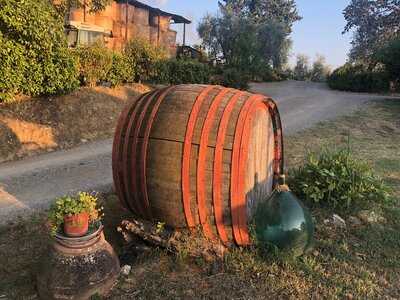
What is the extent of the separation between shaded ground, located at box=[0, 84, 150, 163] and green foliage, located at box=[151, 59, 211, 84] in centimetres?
317

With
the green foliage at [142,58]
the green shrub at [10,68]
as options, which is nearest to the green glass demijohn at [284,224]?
the green shrub at [10,68]

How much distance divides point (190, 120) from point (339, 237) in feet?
6.99

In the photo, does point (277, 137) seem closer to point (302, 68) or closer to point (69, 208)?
point (69, 208)

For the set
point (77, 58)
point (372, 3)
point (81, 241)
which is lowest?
point (81, 241)

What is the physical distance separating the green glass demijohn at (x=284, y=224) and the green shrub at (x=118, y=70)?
9.72 m

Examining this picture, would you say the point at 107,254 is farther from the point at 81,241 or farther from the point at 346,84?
the point at 346,84

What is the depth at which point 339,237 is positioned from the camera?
4227mm

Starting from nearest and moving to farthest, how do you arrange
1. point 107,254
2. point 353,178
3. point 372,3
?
point 107,254, point 353,178, point 372,3

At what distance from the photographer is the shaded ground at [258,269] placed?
3.23m

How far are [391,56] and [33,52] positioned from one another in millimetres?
14836

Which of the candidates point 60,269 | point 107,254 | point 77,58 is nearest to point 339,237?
point 107,254

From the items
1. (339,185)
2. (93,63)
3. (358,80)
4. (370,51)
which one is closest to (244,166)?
(339,185)

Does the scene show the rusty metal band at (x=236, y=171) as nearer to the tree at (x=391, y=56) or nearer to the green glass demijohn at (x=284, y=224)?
the green glass demijohn at (x=284, y=224)

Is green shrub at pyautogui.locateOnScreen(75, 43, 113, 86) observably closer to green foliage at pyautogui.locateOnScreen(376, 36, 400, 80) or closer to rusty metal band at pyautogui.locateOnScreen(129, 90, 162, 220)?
rusty metal band at pyautogui.locateOnScreen(129, 90, 162, 220)
